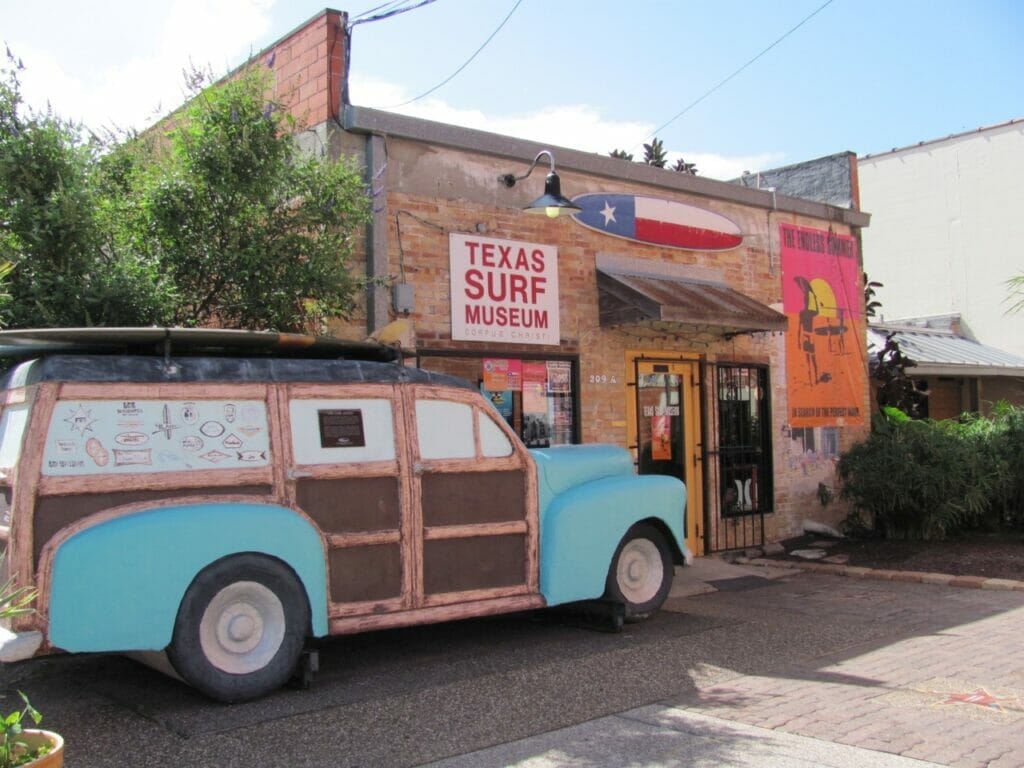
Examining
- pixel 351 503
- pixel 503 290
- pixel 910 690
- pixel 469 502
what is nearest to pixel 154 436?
pixel 351 503

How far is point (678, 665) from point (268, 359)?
10.8ft

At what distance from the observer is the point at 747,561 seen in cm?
1138

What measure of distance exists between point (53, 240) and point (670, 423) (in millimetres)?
6883

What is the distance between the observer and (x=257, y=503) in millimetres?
5719

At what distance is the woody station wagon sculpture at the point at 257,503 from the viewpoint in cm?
515

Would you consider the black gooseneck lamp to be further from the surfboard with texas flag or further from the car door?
the car door

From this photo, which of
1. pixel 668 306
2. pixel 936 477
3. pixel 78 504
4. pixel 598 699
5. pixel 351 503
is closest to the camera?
pixel 78 504

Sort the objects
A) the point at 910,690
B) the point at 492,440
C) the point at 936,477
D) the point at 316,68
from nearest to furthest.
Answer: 1. the point at 910,690
2. the point at 492,440
3. the point at 316,68
4. the point at 936,477

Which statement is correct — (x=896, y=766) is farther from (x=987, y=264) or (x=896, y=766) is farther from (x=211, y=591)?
(x=987, y=264)

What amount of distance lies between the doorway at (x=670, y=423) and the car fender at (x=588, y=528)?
3.24 meters

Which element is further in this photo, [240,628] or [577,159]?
[577,159]

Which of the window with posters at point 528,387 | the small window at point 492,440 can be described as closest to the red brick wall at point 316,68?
the window with posters at point 528,387

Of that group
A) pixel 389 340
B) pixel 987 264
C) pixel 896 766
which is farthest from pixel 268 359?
pixel 987 264

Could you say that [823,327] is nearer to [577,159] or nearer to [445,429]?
[577,159]
